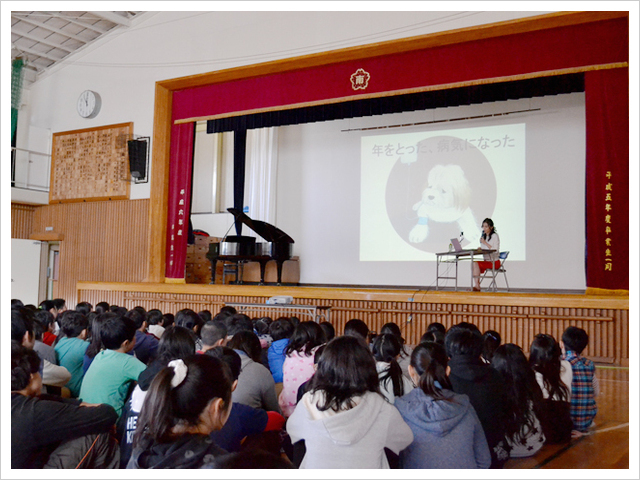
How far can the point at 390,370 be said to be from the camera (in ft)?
8.47

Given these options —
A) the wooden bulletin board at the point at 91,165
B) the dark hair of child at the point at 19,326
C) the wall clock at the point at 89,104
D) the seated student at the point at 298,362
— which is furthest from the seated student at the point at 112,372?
the wall clock at the point at 89,104

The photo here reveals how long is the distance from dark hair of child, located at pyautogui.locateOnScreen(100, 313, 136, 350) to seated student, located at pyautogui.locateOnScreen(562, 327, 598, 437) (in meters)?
2.60

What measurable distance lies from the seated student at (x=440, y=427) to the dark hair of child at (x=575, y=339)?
1.64 m

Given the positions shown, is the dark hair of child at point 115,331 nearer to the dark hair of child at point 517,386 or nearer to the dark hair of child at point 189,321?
the dark hair of child at point 189,321

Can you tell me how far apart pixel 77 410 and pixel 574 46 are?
6.88 metres

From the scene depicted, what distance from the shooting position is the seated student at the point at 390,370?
101 inches

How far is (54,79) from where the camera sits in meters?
11.1

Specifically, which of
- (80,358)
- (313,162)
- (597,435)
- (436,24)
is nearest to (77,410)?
(80,358)

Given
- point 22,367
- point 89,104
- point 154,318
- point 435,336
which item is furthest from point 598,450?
point 89,104

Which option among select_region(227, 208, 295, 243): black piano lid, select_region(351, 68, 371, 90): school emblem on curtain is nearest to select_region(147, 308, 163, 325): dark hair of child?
select_region(227, 208, 295, 243): black piano lid

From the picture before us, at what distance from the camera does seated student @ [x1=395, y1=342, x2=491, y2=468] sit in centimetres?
200

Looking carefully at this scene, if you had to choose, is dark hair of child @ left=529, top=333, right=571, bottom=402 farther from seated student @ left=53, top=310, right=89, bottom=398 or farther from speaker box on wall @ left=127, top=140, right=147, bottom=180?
speaker box on wall @ left=127, top=140, right=147, bottom=180

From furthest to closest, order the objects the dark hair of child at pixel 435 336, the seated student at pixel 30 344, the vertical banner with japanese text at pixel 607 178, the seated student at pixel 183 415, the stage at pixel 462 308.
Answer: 1. the vertical banner with japanese text at pixel 607 178
2. the stage at pixel 462 308
3. the dark hair of child at pixel 435 336
4. the seated student at pixel 30 344
5. the seated student at pixel 183 415

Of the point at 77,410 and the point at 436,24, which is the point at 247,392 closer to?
the point at 77,410
